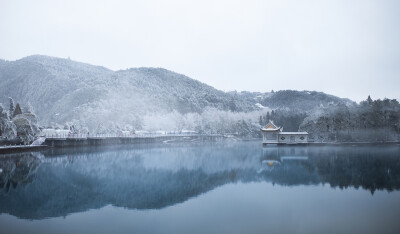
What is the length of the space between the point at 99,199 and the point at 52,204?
1.87m

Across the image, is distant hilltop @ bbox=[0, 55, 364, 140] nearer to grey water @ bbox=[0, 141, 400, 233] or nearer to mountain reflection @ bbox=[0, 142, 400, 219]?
mountain reflection @ bbox=[0, 142, 400, 219]

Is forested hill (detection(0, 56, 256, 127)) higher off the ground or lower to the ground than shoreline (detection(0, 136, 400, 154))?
higher

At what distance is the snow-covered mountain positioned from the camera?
→ 8244 centimetres

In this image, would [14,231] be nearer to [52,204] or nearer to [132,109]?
[52,204]

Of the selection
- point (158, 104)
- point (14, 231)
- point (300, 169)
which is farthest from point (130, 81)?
point (14, 231)

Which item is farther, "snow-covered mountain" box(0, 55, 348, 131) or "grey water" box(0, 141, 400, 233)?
"snow-covered mountain" box(0, 55, 348, 131)

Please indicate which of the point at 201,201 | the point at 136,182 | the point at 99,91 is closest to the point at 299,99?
the point at 99,91

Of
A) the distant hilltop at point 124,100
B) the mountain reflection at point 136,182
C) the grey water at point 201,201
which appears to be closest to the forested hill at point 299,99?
the distant hilltop at point 124,100

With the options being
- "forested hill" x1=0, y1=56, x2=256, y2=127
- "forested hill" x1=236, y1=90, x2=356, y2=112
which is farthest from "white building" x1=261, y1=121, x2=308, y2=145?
"forested hill" x1=236, y1=90, x2=356, y2=112

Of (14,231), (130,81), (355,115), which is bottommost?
(14,231)

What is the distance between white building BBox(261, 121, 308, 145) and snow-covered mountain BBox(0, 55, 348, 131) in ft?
103

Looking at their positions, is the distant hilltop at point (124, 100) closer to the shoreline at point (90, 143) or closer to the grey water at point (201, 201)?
the shoreline at point (90, 143)

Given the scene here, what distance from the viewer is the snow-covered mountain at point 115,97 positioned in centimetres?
8244

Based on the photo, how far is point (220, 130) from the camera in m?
82.6
